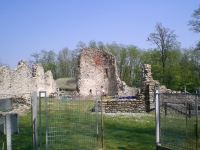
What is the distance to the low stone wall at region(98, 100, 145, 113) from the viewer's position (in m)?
20.0

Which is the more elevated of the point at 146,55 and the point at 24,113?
the point at 146,55

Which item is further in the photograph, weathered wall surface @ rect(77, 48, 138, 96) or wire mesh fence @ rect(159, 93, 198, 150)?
weathered wall surface @ rect(77, 48, 138, 96)

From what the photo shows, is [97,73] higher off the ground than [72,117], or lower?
higher

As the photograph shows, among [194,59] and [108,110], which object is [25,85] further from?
[194,59]

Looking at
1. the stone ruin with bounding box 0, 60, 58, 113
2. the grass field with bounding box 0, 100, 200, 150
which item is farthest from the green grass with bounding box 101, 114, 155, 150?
the stone ruin with bounding box 0, 60, 58, 113

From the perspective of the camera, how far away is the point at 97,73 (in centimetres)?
4250

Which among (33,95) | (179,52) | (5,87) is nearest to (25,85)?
(5,87)

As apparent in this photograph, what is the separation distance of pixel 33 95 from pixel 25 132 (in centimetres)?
530

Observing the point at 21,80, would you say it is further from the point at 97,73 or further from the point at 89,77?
the point at 97,73

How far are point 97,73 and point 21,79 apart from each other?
13473mm

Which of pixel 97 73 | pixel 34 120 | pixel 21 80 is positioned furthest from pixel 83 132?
pixel 97 73

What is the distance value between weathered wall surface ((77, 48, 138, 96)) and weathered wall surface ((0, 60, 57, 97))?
234 inches

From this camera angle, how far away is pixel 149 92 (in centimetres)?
2117

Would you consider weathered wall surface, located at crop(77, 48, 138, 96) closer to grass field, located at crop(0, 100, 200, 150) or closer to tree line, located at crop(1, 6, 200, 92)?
tree line, located at crop(1, 6, 200, 92)
